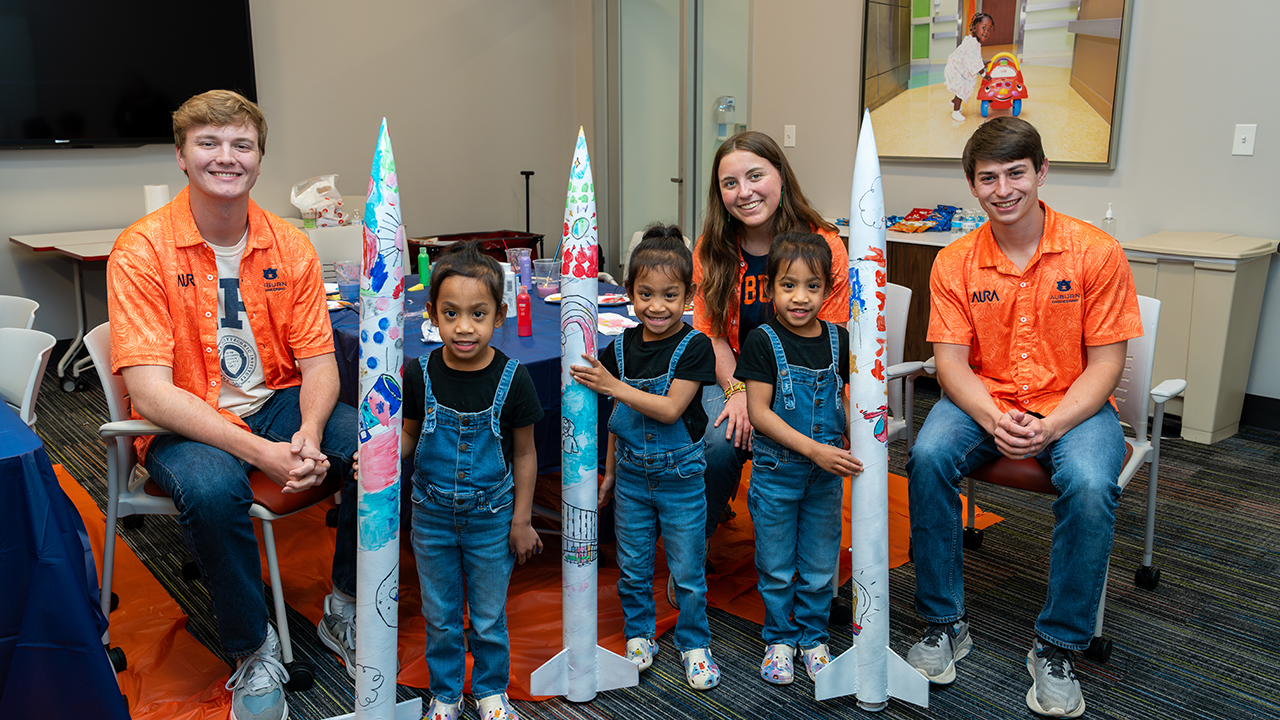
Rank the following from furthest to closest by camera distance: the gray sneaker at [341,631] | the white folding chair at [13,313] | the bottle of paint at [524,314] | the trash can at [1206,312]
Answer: the trash can at [1206,312] < the white folding chair at [13,313] < the bottle of paint at [524,314] < the gray sneaker at [341,631]

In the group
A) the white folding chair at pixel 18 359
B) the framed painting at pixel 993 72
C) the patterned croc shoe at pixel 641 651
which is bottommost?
the patterned croc shoe at pixel 641 651

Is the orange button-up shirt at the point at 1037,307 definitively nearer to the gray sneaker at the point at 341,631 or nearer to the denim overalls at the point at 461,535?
the denim overalls at the point at 461,535

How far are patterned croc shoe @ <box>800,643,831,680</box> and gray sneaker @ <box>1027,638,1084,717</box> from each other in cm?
44

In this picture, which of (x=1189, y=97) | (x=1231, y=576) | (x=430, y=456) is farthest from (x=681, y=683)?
(x=1189, y=97)

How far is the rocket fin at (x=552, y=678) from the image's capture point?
6.28 ft

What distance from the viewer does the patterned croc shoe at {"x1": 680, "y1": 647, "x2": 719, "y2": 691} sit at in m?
1.98

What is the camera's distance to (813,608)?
6.56 feet

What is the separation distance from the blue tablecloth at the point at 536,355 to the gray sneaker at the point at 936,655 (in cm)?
95

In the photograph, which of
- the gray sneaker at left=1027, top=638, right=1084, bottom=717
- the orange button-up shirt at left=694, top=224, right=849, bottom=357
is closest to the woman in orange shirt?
the orange button-up shirt at left=694, top=224, right=849, bottom=357

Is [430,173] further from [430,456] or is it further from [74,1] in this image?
[430,456]

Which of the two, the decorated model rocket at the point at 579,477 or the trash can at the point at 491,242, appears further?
the trash can at the point at 491,242

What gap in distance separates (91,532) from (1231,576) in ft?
11.5

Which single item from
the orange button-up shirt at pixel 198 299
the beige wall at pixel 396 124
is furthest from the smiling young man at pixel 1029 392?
the beige wall at pixel 396 124

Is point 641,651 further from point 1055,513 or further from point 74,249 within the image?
point 74,249
